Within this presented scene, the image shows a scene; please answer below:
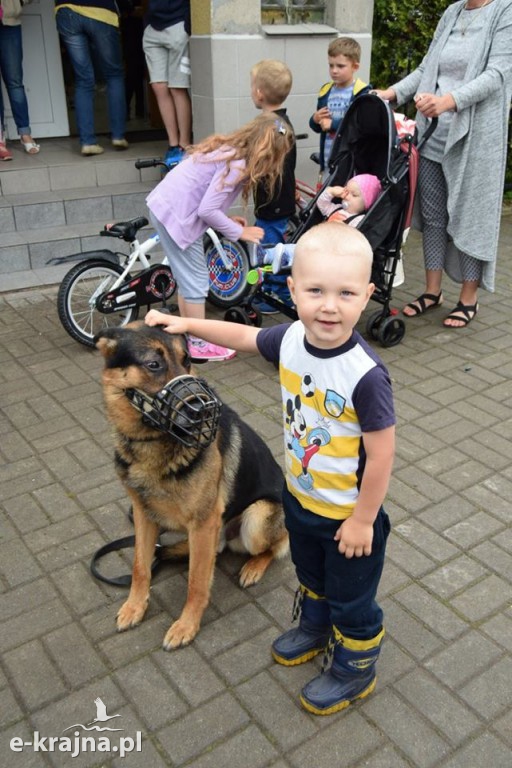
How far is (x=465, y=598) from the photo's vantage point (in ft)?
10.4

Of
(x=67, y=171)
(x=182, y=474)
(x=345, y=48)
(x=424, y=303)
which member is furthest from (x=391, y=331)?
(x=67, y=171)

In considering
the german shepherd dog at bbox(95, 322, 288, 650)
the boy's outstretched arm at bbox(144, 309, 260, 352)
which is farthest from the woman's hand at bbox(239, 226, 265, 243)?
the boy's outstretched arm at bbox(144, 309, 260, 352)

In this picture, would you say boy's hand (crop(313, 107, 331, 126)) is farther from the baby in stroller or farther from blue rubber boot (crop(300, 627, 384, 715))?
blue rubber boot (crop(300, 627, 384, 715))

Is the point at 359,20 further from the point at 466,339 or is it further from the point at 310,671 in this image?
the point at 310,671

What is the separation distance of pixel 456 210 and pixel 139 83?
652 centimetres

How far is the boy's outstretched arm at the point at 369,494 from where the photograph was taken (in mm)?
2148

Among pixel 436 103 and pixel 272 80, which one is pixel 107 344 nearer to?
pixel 272 80

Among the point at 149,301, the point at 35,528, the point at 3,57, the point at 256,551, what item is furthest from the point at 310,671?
the point at 3,57

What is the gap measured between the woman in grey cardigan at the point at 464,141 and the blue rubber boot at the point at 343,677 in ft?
13.3

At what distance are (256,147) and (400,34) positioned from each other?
16.8 feet

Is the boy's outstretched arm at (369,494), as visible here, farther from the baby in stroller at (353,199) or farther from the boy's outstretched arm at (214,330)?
the baby in stroller at (353,199)

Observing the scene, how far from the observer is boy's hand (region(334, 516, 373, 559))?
2.26 m

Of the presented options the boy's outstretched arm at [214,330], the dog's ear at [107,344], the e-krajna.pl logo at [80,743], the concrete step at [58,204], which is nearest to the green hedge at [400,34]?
the concrete step at [58,204]

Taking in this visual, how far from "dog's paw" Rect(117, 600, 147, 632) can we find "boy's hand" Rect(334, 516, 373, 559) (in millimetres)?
1140
